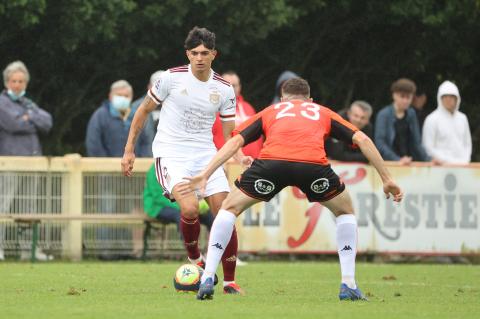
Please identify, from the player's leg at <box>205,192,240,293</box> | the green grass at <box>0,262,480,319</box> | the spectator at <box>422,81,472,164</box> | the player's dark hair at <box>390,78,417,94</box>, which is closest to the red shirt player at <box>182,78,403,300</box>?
the green grass at <box>0,262,480,319</box>

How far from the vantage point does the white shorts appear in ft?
45.1

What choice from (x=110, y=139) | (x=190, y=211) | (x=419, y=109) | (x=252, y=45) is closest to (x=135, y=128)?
(x=190, y=211)

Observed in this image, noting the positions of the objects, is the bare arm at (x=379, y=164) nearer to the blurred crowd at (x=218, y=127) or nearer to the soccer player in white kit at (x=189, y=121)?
the soccer player in white kit at (x=189, y=121)

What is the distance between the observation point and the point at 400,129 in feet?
67.8

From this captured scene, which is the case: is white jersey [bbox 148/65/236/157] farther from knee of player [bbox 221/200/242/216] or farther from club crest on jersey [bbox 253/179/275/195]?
club crest on jersey [bbox 253/179/275/195]

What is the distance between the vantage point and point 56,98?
25.5m

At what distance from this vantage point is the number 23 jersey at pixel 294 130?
40.2 feet

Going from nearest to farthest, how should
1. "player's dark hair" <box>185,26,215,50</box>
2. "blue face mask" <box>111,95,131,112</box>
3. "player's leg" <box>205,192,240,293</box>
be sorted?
"player's leg" <box>205,192,240,293</box>, "player's dark hair" <box>185,26,215,50</box>, "blue face mask" <box>111,95,131,112</box>

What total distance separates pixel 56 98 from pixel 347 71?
5652mm

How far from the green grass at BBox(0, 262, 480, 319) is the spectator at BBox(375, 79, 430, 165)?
227cm

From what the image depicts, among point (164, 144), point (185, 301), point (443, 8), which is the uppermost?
point (443, 8)

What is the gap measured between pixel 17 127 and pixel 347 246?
7.82m

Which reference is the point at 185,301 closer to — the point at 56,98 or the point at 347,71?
the point at 56,98

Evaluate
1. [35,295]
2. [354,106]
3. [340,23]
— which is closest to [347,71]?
[340,23]
